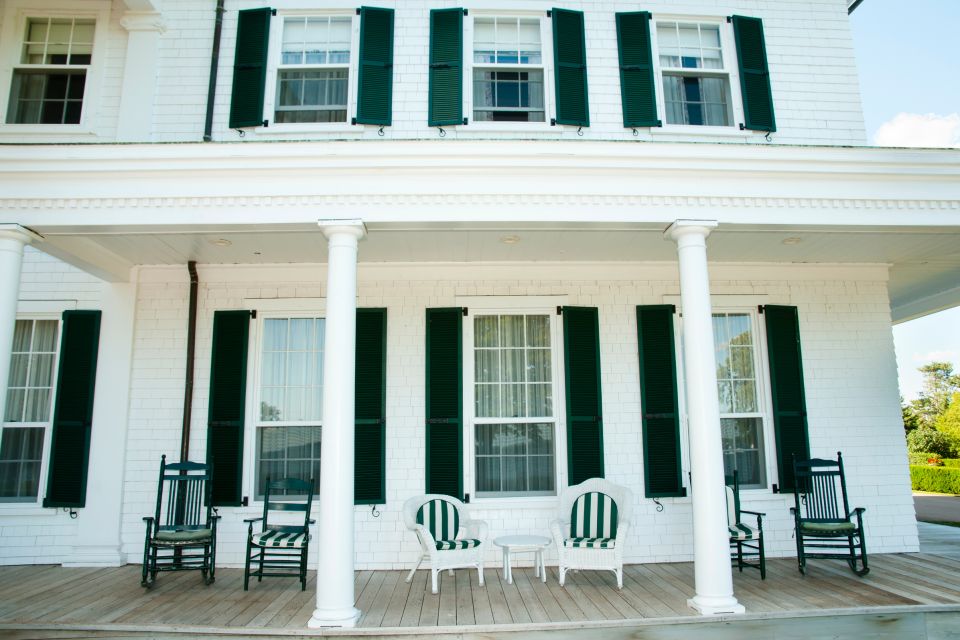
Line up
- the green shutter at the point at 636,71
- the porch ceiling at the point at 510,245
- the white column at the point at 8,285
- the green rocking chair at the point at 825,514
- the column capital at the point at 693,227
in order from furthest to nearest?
the green shutter at the point at 636,71, the green rocking chair at the point at 825,514, the porch ceiling at the point at 510,245, the column capital at the point at 693,227, the white column at the point at 8,285

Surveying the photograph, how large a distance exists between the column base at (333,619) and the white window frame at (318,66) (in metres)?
4.53

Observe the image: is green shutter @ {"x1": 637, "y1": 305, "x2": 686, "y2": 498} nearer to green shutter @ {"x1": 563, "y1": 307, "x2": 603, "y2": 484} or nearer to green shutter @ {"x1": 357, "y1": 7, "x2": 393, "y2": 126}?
green shutter @ {"x1": 563, "y1": 307, "x2": 603, "y2": 484}

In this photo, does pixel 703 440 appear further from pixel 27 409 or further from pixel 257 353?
pixel 27 409

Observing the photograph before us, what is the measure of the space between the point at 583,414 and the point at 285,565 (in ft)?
10.5

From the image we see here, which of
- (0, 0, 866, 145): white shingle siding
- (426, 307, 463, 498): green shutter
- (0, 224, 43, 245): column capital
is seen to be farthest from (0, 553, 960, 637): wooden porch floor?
(0, 0, 866, 145): white shingle siding

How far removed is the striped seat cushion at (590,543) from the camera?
5.31 meters

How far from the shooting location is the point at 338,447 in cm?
441

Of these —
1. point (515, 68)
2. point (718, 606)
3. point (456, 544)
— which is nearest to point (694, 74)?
point (515, 68)

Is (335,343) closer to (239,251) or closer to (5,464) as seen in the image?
(239,251)

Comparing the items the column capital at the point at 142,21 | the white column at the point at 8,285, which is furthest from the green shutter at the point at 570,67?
the white column at the point at 8,285

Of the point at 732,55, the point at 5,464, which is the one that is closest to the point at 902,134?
the point at 732,55

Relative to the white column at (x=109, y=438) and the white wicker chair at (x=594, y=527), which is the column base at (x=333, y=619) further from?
the white column at (x=109, y=438)

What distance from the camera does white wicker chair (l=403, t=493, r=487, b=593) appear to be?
17.4 ft

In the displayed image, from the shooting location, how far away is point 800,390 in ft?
21.6
